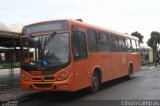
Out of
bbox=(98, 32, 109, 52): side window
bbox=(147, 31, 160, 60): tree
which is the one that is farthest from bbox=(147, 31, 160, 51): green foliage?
bbox=(98, 32, 109, 52): side window

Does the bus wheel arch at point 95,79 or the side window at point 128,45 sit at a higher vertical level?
the side window at point 128,45

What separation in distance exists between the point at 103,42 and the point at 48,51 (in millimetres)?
4533

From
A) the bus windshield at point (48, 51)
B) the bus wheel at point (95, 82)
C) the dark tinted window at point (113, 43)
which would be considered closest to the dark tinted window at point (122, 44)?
the dark tinted window at point (113, 43)

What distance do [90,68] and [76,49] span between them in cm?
169

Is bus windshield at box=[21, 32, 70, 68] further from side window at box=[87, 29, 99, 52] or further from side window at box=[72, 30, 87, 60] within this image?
side window at box=[87, 29, 99, 52]

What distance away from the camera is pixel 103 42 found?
666 inches

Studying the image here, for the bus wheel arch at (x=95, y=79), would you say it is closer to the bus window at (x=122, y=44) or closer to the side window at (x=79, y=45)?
the side window at (x=79, y=45)

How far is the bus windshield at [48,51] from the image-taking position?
505 inches

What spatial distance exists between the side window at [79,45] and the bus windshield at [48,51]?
43 cm

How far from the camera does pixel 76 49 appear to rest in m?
13.4

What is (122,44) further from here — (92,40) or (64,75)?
(64,75)

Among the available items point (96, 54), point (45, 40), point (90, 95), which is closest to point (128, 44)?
point (96, 54)

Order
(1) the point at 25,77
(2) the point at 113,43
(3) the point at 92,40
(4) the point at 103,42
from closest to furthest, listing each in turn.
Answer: (1) the point at 25,77
(3) the point at 92,40
(4) the point at 103,42
(2) the point at 113,43

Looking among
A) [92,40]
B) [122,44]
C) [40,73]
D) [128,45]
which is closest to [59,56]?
[40,73]
